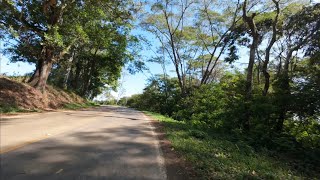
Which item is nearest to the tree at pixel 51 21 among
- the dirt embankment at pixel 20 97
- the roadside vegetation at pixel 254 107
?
the dirt embankment at pixel 20 97

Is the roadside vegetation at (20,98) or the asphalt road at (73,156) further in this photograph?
the roadside vegetation at (20,98)

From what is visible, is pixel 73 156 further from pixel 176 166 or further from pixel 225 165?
pixel 225 165

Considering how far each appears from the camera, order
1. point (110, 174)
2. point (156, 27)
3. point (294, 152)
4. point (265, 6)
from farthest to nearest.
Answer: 1. point (156, 27)
2. point (265, 6)
3. point (294, 152)
4. point (110, 174)

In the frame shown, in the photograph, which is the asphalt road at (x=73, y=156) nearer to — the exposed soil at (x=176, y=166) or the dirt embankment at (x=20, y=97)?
the exposed soil at (x=176, y=166)

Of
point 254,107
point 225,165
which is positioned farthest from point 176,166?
point 254,107

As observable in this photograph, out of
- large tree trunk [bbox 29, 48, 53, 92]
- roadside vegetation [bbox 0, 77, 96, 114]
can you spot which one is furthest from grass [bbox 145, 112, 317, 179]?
large tree trunk [bbox 29, 48, 53, 92]

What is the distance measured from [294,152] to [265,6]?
17.0 m

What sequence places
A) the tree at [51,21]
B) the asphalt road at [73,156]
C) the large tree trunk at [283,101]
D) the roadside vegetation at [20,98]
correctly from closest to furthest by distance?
the asphalt road at [73,156] → the large tree trunk at [283,101] → the roadside vegetation at [20,98] → the tree at [51,21]

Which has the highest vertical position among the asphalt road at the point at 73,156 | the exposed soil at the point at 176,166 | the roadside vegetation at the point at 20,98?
the roadside vegetation at the point at 20,98

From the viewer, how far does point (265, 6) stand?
82.5 feet

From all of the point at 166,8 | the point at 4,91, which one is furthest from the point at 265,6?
the point at 4,91

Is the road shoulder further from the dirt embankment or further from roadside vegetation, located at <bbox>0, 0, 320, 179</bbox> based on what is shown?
the dirt embankment

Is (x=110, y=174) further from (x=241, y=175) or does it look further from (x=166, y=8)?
(x=166, y=8)

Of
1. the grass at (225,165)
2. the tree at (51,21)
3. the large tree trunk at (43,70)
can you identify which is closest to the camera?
the grass at (225,165)
